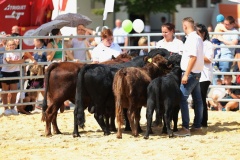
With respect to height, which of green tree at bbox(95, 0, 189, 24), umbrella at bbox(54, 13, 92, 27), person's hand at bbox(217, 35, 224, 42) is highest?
green tree at bbox(95, 0, 189, 24)

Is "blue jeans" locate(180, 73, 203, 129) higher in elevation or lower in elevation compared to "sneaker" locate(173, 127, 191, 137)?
higher

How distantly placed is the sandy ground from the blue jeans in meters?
0.31

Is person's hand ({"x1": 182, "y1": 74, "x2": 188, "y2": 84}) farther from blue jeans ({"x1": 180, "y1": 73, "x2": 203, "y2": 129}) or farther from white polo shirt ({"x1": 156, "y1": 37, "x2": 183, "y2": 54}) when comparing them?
white polo shirt ({"x1": 156, "y1": 37, "x2": 183, "y2": 54})

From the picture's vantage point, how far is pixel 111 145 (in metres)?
10.9

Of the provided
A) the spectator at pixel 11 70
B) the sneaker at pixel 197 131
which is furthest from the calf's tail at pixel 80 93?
the spectator at pixel 11 70

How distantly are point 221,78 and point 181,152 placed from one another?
6.82 meters

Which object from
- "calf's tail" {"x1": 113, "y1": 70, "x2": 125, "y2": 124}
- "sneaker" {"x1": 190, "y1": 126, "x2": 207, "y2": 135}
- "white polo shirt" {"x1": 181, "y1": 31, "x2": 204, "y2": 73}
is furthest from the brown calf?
"sneaker" {"x1": 190, "y1": 126, "x2": 207, "y2": 135}

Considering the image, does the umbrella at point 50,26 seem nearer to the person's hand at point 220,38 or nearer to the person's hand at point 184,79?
the person's hand at point 220,38

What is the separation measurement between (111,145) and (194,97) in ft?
6.59

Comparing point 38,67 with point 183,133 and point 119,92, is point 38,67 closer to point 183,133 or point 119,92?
point 119,92

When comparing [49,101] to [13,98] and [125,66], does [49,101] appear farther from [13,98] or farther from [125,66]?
[13,98]

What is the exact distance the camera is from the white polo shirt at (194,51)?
1143cm

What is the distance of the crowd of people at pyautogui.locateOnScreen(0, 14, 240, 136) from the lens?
Result: 11.6 m

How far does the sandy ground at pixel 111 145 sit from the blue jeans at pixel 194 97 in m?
0.31
